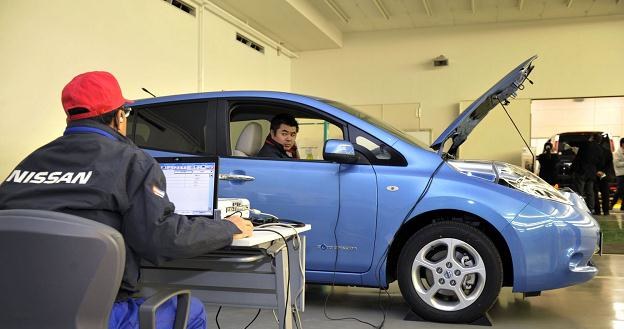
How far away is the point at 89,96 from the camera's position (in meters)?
1.59

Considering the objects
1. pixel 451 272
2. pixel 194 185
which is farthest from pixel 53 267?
pixel 451 272

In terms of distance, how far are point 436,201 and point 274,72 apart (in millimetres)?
9028

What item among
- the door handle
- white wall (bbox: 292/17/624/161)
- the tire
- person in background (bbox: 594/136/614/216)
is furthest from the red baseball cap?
white wall (bbox: 292/17/624/161)

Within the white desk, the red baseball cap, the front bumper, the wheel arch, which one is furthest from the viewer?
the wheel arch

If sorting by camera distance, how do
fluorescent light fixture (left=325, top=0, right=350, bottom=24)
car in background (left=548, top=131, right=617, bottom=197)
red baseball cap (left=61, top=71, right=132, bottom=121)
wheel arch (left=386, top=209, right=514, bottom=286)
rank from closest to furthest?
1. red baseball cap (left=61, top=71, right=132, bottom=121)
2. wheel arch (left=386, top=209, right=514, bottom=286)
3. fluorescent light fixture (left=325, top=0, right=350, bottom=24)
4. car in background (left=548, top=131, right=617, bottom=197)

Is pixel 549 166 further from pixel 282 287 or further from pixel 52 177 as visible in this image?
pixel 52 177

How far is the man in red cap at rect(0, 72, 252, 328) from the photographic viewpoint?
4.70 ft

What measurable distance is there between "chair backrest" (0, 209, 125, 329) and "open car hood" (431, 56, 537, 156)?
107 inches

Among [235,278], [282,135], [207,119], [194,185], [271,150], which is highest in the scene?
[207,119]

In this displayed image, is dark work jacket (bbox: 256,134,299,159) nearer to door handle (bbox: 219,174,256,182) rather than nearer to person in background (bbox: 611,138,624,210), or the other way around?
door handle (bbox: 219,174,256,182)

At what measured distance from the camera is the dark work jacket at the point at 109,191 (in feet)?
4.68

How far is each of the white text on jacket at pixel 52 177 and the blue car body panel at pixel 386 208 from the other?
6.60 ft

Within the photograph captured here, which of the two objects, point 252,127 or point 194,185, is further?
point 252,127

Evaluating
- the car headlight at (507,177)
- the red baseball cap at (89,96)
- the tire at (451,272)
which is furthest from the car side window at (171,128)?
the red baseball cap at (89,96)
